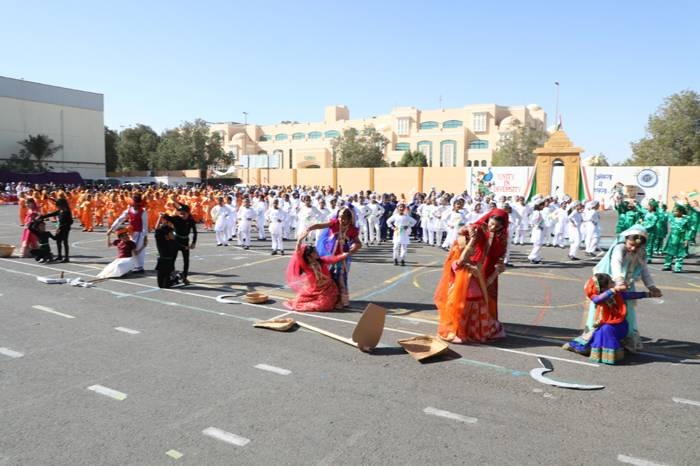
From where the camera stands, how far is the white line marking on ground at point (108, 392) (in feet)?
17.2

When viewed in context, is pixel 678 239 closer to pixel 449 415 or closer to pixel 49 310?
pixel 449 415

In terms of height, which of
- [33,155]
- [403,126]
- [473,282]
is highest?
[403,126]

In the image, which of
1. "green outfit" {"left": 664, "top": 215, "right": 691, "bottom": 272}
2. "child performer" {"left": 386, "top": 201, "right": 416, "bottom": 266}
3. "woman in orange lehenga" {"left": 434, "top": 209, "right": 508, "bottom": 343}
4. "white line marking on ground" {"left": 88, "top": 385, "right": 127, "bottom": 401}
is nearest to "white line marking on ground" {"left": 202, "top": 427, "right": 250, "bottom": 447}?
"white line marking on ground" {"left": 88, "top": 385, "right": 127, "bottom": 401}

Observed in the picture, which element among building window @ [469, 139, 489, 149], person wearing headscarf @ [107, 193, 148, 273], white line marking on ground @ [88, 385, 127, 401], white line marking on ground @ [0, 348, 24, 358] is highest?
building window @ [469, 139, 489, 149]

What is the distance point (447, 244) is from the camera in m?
17.4

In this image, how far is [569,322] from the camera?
8.41m

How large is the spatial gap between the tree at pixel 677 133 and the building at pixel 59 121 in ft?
226

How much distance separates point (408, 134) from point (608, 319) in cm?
9220

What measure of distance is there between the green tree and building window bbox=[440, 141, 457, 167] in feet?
155

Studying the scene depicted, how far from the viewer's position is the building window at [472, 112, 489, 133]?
3615 inches

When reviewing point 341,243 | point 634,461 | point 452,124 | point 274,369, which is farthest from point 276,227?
point 452,124

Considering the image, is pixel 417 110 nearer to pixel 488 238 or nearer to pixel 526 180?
pixel 526 180

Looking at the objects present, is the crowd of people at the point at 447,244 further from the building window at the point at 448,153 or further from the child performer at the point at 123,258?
the building window at the point at 448,153

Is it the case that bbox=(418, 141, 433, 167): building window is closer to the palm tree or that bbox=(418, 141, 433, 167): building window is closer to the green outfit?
the palm tree
